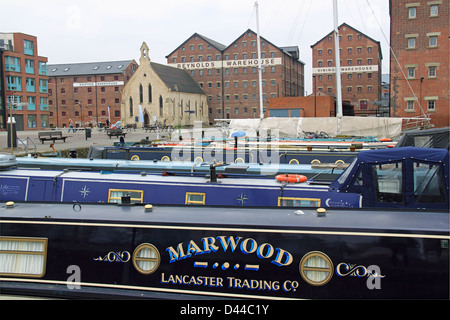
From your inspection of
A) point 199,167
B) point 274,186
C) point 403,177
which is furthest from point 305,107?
point 403,177

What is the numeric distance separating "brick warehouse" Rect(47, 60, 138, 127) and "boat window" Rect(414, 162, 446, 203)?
83058 mm

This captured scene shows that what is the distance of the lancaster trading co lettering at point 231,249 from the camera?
484cm

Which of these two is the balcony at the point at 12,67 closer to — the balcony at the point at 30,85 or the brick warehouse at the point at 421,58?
the balcony at the point at 30,85

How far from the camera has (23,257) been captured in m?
5.45

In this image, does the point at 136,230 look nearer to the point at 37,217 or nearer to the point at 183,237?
the point at 183,237

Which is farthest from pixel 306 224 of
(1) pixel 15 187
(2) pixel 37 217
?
(1) pixel 15 187

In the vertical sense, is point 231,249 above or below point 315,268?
above

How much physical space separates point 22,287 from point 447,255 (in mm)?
5024

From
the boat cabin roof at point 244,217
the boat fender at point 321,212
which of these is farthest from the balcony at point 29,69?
the boat fender at point 321,212

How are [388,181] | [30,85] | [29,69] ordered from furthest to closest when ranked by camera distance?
[30,85], [29,69], [388,181]

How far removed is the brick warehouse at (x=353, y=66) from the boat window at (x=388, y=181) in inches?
2674

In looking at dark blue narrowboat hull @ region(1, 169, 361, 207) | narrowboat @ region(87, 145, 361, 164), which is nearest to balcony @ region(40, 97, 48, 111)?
narrowboat @ region(87, 145, 361, 164)

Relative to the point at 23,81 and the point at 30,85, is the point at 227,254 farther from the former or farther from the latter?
the point at 30,85

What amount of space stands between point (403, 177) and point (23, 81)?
64478mm
